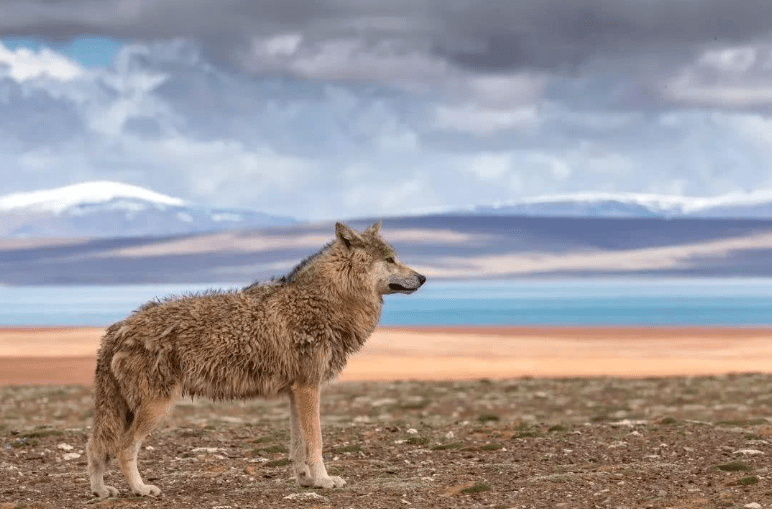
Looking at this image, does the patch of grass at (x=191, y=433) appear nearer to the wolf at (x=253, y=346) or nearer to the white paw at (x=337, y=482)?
the wolf at (x=253, y=346)

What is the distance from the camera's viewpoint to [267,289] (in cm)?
1318

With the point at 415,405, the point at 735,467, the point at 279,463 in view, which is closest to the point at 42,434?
the point at 279,463

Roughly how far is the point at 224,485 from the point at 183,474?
130 centimetres

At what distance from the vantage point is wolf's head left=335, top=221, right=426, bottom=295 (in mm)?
12922

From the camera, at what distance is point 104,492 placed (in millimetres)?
12344

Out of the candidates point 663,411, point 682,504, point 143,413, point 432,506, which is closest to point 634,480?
point 682,504

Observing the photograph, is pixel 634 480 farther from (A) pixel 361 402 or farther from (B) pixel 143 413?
(A) pixel 361 402

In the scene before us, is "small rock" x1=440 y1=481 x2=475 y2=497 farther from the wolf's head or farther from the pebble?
the pebble

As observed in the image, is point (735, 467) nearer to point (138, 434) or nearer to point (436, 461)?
point (436, 461)

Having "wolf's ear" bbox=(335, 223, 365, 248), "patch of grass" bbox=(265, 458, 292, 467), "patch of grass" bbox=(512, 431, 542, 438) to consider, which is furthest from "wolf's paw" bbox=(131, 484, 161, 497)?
"patch of grass" bbox=(512, 431, 542, 438)

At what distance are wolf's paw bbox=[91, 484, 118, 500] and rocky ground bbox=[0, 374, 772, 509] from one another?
0.15m

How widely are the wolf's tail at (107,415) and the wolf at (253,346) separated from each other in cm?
1

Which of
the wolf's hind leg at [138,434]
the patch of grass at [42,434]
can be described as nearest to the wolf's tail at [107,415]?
the wolf's hind leg at [138,434]

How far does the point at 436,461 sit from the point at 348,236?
4.06 meters
